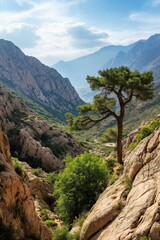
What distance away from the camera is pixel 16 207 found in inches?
1045

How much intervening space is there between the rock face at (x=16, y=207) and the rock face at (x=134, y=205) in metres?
5.24

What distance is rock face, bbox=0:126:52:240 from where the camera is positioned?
24.9 meters

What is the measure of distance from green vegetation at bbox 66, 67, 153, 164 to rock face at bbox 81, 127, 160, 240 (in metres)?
15.2

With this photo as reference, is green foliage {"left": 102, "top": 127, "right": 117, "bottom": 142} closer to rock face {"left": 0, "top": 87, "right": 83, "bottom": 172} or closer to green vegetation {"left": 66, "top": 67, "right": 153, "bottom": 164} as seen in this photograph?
green vegetation {"left": 66, "top": 67, "right": 153, "bottom": 164}

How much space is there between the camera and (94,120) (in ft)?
148

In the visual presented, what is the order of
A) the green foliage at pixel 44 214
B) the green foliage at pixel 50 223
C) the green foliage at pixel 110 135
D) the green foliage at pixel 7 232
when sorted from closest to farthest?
1. the green foliage at pixel 7 232
2. the green foliage at pixel 50 223
3. the green foliage at pixel 44 214
4. the green foliage at pixel 110 135

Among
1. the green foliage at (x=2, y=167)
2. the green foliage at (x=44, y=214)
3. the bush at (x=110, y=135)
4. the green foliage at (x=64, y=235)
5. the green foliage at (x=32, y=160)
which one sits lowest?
the green foliage at (x=64, y=235)

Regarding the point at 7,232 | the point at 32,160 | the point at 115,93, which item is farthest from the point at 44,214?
the point at 32,160

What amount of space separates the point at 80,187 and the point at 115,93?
1285 centimetres

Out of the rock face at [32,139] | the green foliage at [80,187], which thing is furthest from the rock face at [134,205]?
the rock face at [32,139]

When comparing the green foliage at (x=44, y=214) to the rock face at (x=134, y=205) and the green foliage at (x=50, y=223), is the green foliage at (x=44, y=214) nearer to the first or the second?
the green foliage at (x=50, y=223)

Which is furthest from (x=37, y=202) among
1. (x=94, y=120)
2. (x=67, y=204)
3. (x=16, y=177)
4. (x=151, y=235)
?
(x=151, y=235)

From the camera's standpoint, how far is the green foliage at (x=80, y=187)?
3503 centimetres

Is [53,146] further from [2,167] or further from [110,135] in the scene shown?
[2,167]
